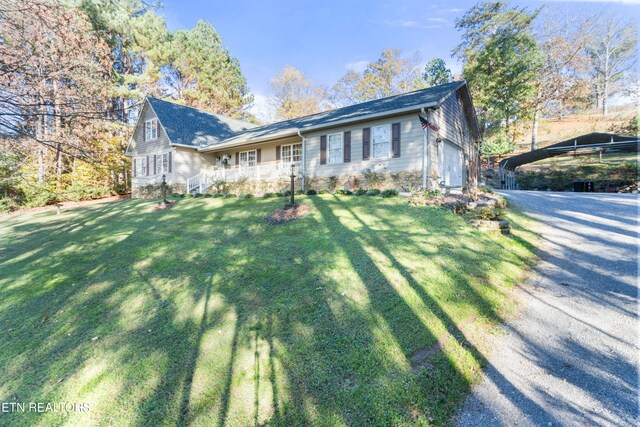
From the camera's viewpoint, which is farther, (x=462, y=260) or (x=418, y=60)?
(x=418, y=60)

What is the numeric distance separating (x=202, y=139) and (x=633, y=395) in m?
20.3

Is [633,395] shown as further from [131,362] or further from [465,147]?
[465,147]

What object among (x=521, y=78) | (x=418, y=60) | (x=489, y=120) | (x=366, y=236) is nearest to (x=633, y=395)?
(x=366, y=236)

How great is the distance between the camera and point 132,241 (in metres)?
7.24

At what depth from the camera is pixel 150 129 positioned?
1895cm

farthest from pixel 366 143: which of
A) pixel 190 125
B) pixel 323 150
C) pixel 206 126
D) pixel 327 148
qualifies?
pixel 206 126

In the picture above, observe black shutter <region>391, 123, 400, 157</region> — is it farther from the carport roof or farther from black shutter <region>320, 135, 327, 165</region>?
the carport roof

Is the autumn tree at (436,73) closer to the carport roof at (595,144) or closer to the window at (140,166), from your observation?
the carport roof at (595,144)

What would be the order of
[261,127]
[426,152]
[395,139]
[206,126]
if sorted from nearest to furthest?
[426,152]
[395,139]
[261,127]
[206,126]

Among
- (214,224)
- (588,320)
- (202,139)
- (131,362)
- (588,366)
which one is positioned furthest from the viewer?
(202,139)

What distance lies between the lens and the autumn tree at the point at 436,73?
34031 millimetres

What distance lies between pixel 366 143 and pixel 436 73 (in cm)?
3005

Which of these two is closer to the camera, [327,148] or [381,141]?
[381,141]

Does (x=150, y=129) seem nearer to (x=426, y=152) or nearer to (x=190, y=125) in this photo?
(x=190, y=125)
